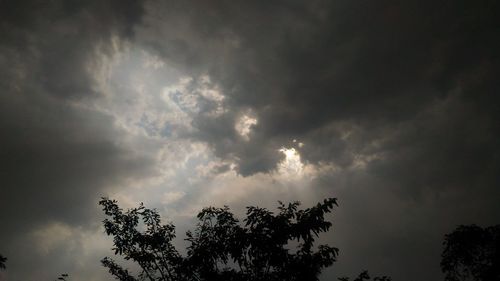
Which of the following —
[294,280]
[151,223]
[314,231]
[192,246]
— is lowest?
[294,280]

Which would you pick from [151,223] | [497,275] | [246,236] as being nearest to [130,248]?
[151,223]

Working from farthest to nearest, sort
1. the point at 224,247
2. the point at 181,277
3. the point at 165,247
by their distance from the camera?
the point at 165,247
the point at 181,277
the point at 224,247

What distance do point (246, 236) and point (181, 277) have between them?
9240 millimetres

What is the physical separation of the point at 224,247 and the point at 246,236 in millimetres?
2670

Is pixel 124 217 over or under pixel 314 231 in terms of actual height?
over

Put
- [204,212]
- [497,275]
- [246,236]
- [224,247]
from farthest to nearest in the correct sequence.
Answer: [497,275] < [204,212] < [224,247] < [246,236]

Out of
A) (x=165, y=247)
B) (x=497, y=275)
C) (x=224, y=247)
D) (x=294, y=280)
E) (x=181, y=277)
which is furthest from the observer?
(x=497, y=275)

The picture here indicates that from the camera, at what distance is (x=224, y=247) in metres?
14.7

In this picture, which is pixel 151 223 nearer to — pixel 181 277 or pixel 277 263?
pixel 181 277

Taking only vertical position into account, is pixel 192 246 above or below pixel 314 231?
above

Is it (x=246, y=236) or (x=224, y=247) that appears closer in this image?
(x=246, y=236)

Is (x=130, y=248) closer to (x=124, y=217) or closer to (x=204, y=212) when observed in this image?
(x=124, y=217)

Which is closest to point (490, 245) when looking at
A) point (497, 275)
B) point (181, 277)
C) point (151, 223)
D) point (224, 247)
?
point (497, 275)

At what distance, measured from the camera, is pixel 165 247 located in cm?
2067
